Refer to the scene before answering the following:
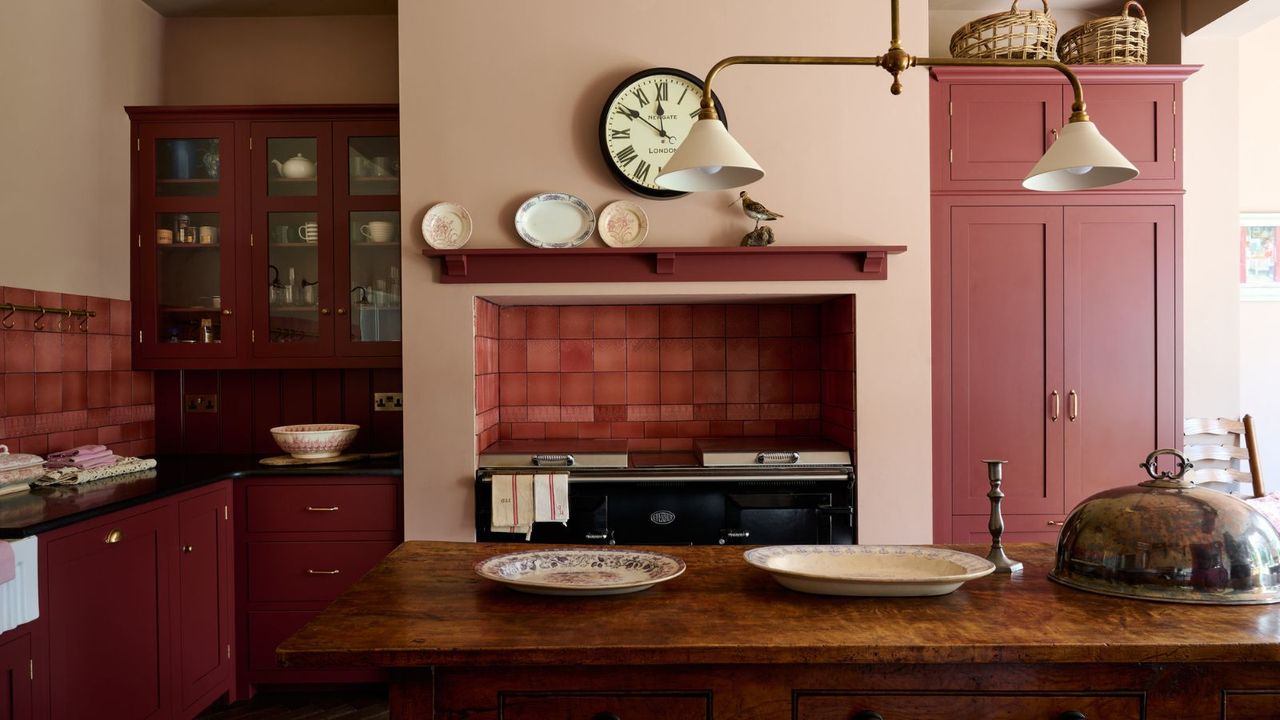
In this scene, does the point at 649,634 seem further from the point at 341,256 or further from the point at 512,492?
the point at 341,256

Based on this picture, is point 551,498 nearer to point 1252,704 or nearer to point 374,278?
point 374,278

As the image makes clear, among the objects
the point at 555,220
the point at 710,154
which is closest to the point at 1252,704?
the point at 710,154

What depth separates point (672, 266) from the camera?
3.17m

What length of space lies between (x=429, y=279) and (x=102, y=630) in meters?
1.54

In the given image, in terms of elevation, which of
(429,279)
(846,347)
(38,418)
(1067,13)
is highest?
(1067,13)

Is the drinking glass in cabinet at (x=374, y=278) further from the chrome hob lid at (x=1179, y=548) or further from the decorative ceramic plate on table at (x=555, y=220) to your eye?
the chrome hob lid at (x=1179, y=548)

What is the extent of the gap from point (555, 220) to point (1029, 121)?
1.96 meters

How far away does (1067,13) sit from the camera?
13.4 feet

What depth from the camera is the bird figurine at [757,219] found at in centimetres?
313

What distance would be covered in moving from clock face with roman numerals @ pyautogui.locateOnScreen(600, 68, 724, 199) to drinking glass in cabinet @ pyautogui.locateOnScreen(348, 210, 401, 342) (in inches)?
42.5

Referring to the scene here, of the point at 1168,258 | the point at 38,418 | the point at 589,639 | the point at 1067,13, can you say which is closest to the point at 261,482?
the point at 38,418

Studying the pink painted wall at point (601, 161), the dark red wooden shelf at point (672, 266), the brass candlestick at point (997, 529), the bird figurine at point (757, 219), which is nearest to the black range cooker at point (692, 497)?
the pink painted wall at point (601, 161)

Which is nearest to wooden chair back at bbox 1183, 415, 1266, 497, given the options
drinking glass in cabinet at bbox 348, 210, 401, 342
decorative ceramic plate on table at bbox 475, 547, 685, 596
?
decorative ceramic plate on table at bbox 475, 547, 685, 596

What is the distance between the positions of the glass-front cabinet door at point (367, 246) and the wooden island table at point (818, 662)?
91.0 inches
